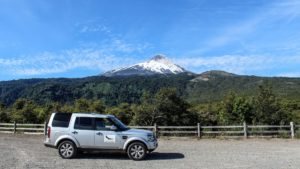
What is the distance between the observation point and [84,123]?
15.9 meters

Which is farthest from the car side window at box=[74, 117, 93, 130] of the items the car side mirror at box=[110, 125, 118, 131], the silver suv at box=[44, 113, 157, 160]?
the car side mirror at box=[110, 125, 118, 131]

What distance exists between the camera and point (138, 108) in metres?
38.6

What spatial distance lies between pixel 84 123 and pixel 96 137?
84 centimetres

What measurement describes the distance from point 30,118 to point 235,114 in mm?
33111

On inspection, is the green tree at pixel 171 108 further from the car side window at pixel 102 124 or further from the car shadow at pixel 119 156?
the car side window at pixel 102 124

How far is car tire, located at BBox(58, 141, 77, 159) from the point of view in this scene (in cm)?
1557

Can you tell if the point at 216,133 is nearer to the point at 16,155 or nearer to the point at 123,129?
the point at 123,129

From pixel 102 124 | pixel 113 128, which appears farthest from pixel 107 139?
pixel 102 124

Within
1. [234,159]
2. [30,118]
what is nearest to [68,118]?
[234,159]

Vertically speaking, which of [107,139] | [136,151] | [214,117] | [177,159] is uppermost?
[214,117]

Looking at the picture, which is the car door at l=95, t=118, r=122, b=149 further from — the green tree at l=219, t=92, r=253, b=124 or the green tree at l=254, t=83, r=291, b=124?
the green tree at l=219, t=92, r=253, b=124

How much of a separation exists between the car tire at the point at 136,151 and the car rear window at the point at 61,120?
2769 millimetres

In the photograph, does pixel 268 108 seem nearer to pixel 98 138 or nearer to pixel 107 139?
pixel 107 139

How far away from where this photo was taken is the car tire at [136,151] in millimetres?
15469
